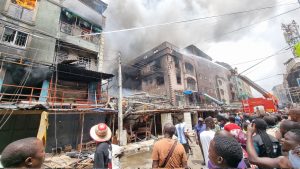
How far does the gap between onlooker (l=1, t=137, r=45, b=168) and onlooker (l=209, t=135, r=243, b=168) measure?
6.16 ft

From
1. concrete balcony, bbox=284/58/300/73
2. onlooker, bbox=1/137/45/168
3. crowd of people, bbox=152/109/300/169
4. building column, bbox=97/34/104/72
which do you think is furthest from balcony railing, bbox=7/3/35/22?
concrete balcony, bbox=284/58/300/73

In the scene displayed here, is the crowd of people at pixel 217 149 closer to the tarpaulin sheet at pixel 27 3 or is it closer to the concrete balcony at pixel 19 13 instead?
the concrete balcony at pixel 19 13

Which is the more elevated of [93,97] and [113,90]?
[113,90]

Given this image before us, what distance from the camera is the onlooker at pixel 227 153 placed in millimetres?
1643

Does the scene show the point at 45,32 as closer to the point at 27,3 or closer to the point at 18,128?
the point at 27,3

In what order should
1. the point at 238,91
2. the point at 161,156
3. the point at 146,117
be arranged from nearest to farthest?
the point at 161,156, the point at 146,117, the point at 238,91

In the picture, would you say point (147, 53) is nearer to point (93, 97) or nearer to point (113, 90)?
point (113, 90)

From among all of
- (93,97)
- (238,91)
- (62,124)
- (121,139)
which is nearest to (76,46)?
(93,97)

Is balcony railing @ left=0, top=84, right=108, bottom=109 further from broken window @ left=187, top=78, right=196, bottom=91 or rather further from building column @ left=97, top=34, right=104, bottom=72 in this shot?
broken window @ left=187, top=78, right=196, bottom=91

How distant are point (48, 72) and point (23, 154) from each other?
1344 cm

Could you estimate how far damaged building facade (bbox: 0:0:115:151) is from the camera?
10.4m

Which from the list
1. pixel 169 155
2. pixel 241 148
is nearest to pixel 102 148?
pixel 169 155

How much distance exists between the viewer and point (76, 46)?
15203 mm

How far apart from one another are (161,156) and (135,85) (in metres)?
31.8
